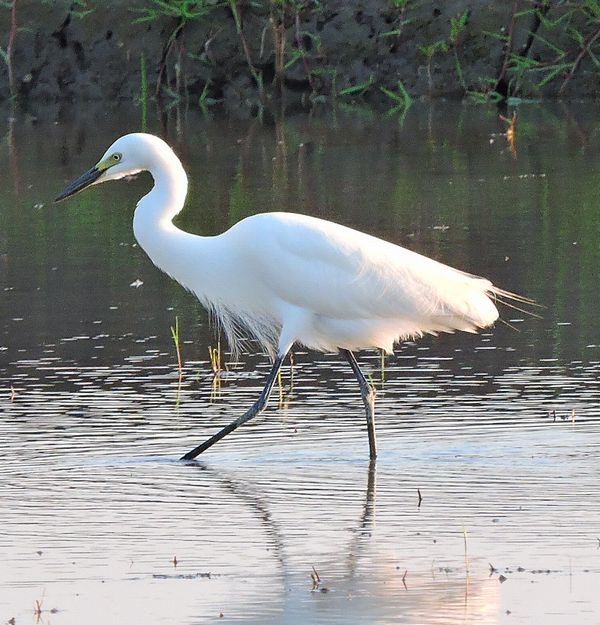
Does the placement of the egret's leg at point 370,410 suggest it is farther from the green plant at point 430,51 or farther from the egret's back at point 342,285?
the green plant at point 430,51

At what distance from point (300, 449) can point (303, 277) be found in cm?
65

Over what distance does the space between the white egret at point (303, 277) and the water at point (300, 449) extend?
1.23 ft

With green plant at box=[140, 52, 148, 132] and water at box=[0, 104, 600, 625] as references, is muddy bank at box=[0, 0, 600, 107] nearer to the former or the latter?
green plant at box=[140, 52, 148, 132]

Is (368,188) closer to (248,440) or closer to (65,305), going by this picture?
(65,305)

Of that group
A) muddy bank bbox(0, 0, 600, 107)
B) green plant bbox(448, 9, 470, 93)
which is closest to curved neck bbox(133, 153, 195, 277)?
muddy bank bbox(0, 0, 600, 107)

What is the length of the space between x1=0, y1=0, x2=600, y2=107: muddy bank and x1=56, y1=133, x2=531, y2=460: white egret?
13.3 meters

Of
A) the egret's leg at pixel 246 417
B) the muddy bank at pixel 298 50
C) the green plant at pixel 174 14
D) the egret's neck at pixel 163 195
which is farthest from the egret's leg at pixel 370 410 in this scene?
the green plant at pixel 174 14

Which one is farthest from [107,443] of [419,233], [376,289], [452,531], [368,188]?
[368,188]

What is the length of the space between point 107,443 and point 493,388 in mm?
1735

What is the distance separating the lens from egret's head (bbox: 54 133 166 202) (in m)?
6.25

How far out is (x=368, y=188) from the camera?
12.9 meters

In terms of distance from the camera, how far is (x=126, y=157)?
6.30 meters

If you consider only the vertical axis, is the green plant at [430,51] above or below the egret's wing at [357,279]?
above

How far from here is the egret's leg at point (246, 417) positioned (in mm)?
5957
